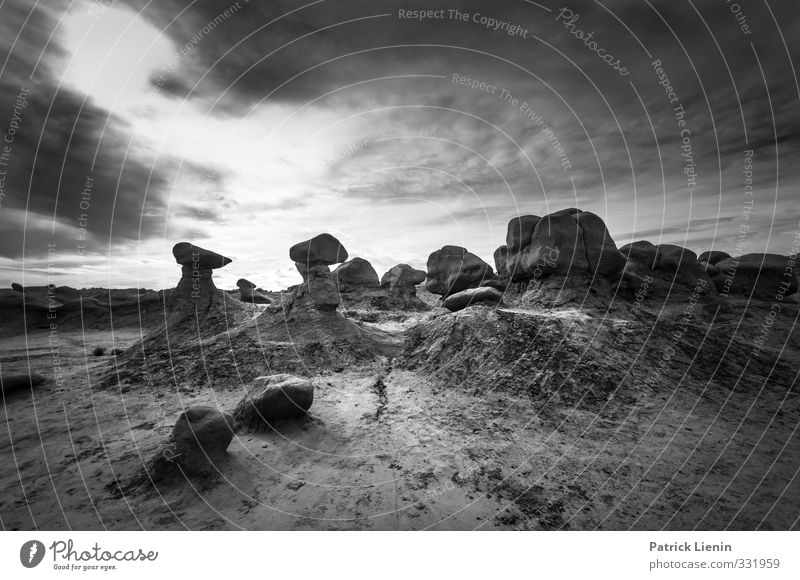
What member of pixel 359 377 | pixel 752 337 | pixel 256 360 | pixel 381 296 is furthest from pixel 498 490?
pixel 381 296

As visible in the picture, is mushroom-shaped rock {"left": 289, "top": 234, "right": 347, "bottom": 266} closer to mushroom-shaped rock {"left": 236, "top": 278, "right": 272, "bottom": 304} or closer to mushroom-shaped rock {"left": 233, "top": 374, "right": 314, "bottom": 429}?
mushroom-shaped rock {"left": 233, "top": 374, "right": 314, "bottom": 429}

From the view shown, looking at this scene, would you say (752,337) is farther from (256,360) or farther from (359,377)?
(256,360)

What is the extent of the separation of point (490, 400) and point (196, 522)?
623 centimetres

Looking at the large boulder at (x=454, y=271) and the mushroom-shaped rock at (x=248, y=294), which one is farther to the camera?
the mushroom-shaped rock at (x=248, y=294)

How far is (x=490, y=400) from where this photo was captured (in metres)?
7.67

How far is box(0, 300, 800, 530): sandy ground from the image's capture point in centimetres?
400

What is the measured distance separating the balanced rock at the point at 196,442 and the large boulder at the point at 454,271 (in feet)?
72.7

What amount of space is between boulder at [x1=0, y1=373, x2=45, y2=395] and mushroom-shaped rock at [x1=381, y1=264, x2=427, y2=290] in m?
22.5

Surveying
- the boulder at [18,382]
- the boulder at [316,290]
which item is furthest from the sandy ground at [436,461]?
the boulder at [316,290]

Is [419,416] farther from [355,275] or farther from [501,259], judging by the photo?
[355,275]

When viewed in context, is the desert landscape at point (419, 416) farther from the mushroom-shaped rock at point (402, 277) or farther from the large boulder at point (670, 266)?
the mushroom-shaped rock at point (402, 277)

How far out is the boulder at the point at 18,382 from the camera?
8.16 metres
